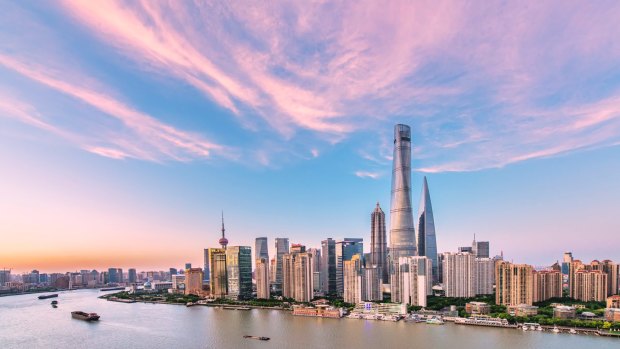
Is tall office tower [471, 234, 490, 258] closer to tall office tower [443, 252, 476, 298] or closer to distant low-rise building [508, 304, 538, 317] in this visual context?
tall office tower [443, 252, 476, 298]

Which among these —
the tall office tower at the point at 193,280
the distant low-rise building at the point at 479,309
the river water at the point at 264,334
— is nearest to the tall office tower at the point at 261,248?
the tall office tower at the point at 193,280

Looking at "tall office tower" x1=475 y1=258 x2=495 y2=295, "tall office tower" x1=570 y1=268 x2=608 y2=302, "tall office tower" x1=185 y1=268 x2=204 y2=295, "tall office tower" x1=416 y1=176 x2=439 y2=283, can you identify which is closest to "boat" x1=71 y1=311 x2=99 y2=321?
"tall office tower" x1=185 y1=268 x2=204 y2=295

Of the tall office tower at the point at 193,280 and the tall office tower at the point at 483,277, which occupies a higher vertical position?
the tall office tower at the point at 483,277

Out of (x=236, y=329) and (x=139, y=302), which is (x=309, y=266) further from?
(x=139, y=302)

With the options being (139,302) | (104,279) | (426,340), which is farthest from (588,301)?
(104,279)

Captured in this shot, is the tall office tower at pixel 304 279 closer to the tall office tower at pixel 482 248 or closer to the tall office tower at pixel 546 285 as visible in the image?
the tall office tower at pixel 546 285

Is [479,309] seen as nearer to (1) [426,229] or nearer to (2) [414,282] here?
(2) [414,282]
